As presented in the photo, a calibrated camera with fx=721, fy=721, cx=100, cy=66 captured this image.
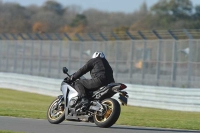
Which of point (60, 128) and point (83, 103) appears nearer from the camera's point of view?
point (60, 128)

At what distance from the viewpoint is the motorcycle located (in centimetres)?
1445

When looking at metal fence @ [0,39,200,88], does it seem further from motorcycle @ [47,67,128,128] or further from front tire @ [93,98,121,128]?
front tire @ [93,98,121,128]

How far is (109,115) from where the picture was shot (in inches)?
568

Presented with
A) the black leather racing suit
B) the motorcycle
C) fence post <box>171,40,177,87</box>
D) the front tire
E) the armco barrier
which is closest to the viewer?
the front tire

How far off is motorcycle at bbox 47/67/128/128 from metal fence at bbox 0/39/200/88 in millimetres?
14264

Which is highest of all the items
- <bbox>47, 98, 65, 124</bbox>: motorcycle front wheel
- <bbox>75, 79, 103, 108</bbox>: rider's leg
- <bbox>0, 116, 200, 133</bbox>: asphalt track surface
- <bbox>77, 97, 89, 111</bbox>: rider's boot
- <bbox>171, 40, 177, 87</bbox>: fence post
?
<bbox>171, 40, 177, 87</bbox>: fence post

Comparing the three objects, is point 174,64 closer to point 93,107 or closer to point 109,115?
point 93,107

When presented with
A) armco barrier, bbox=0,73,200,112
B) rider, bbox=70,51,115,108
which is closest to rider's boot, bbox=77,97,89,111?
rider, bbox=70,51,115,108

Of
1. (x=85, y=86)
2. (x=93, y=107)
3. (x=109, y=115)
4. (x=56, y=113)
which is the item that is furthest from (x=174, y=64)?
(x=109, y=115)

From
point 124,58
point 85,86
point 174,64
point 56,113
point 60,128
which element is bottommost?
point 60,128

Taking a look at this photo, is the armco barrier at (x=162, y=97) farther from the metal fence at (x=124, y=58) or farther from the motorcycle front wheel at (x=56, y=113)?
the motorcycle front wheel at (x=56, y=113)

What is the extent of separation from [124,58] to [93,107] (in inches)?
845

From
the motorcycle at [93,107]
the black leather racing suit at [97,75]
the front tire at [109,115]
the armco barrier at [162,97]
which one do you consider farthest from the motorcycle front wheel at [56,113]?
the armco barrier at [162,97]

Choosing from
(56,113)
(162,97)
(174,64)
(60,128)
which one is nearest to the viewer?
(60,128)
